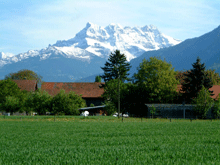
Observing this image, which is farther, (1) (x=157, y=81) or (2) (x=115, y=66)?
(2) (x=115, y=66)

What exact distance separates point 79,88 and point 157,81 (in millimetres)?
30216

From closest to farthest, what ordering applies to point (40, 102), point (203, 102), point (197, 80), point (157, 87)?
point (203, 102)
point (197, 80)
point (157, 87)
point (40, 102)

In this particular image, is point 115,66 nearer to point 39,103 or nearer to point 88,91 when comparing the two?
point 88,91

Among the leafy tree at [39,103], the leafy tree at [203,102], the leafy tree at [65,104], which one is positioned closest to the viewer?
the leafy tree at [203,102]

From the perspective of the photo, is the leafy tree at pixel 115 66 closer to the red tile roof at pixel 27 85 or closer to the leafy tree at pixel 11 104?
the red tile roof at pixel 27 85

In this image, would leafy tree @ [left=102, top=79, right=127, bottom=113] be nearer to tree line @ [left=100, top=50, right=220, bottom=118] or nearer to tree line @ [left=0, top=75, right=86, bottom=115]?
tree line @ [left=100, top=50, right=220, bottom=118]

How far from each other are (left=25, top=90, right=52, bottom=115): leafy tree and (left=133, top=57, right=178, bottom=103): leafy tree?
22447 millimetres

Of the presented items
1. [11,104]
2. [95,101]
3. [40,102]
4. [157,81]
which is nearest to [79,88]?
[95,101]

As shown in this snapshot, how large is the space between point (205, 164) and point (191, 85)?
55015mm

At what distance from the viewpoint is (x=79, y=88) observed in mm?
91062

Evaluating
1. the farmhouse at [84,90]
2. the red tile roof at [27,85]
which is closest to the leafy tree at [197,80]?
the farmhouse at [84,90]

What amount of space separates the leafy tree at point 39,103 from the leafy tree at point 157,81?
884 inches

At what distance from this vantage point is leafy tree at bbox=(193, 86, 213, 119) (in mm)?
60844

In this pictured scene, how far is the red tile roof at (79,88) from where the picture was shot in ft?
290
